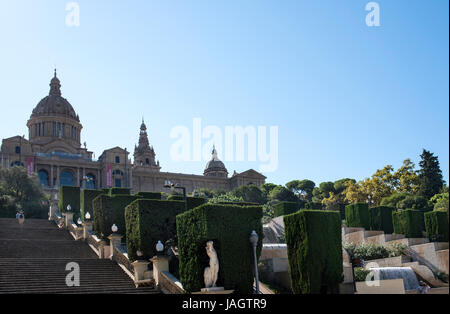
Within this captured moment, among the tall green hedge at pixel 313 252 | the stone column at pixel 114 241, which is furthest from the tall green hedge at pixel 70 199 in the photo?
the tall green hedge at pixel 313 252

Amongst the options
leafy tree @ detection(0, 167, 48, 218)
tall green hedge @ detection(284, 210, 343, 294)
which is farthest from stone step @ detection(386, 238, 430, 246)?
leafy tree @ detection(0, 167, 48, 218)

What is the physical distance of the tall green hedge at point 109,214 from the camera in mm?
29078

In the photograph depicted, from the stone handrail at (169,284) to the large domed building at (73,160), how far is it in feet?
184

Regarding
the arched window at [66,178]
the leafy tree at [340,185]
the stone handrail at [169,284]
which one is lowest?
the stone handrail at [169,284]

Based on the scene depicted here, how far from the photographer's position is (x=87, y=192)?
1497 inches

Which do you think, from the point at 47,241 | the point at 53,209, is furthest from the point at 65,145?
the point at 47,241

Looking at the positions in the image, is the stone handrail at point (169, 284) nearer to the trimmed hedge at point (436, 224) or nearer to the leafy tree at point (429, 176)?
A: the trimmed hedge at point (436, 224)

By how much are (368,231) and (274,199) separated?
43.3 metres

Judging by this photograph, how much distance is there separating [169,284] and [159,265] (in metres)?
1.20

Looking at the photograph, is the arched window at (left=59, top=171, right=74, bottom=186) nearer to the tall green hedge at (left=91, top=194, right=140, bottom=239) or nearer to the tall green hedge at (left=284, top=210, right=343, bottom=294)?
the tall green hedge at (left=91, top=194, right=140, bottom=239)

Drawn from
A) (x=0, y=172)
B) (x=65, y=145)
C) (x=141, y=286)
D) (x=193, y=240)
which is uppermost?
(x=65, y=145)

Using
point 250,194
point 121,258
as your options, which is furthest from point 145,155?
point 121,258
